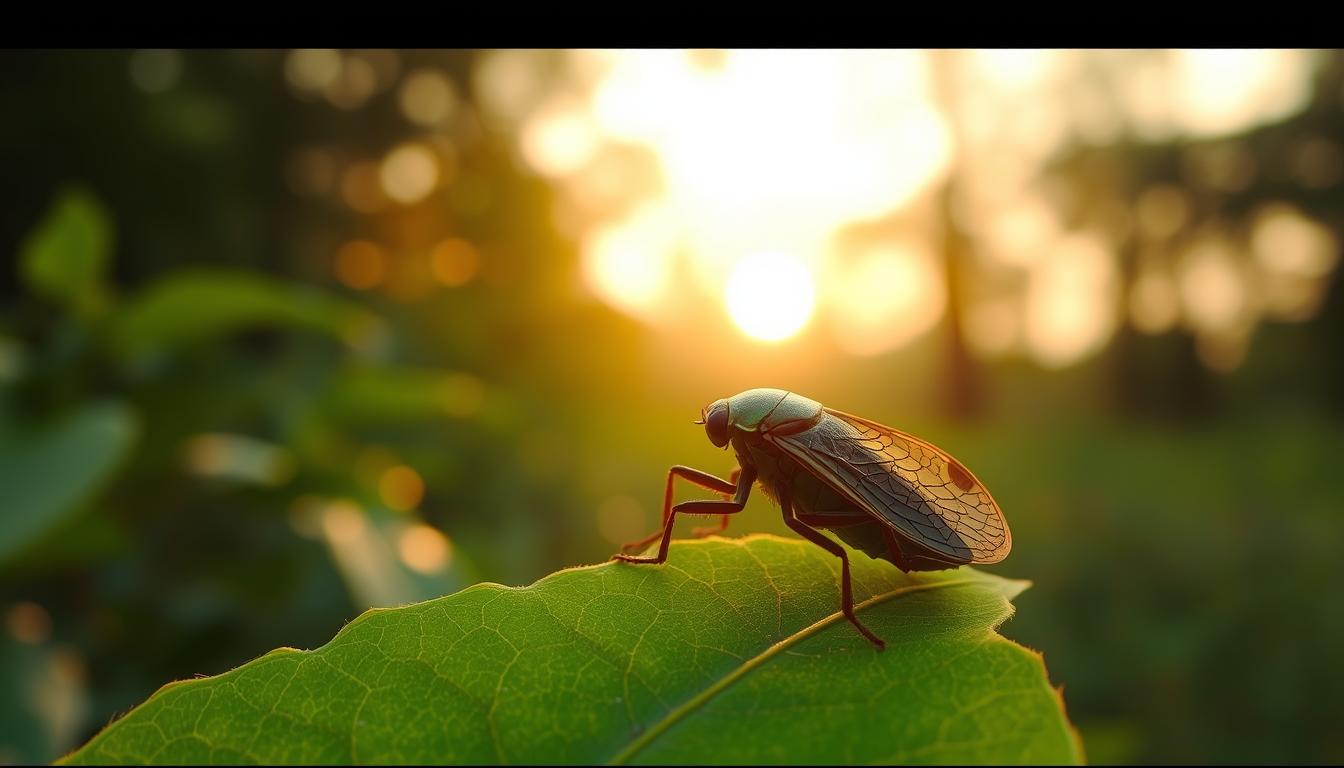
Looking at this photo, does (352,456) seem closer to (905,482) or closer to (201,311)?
(201,311)

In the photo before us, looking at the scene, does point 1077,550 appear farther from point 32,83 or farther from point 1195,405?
point 1195,405

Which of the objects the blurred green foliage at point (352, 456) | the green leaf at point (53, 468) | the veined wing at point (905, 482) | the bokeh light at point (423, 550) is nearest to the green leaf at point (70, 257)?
the blurred green foliage at point (352, 456)

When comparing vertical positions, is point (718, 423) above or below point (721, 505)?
above

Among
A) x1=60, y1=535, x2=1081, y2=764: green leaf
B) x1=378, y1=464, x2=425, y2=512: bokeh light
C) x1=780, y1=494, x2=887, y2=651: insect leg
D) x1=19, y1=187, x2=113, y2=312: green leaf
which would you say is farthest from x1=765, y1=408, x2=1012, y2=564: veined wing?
x1=378, y1=464, x2=425, y2=512: bokeh light

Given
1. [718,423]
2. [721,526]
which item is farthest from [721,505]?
[721,526]

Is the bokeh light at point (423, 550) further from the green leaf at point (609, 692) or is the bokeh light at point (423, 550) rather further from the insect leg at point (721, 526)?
the green leaf at point (609, 692)

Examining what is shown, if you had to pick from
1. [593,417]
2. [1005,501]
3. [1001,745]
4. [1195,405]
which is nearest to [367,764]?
[1001,745]

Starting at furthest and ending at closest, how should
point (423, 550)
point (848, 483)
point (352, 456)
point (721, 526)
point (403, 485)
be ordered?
point (403, 485) < point (352, 456) < point (423, 550) < point (721, 526) < point (848, 483)

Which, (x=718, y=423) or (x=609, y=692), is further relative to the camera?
(x=718, y=423)
